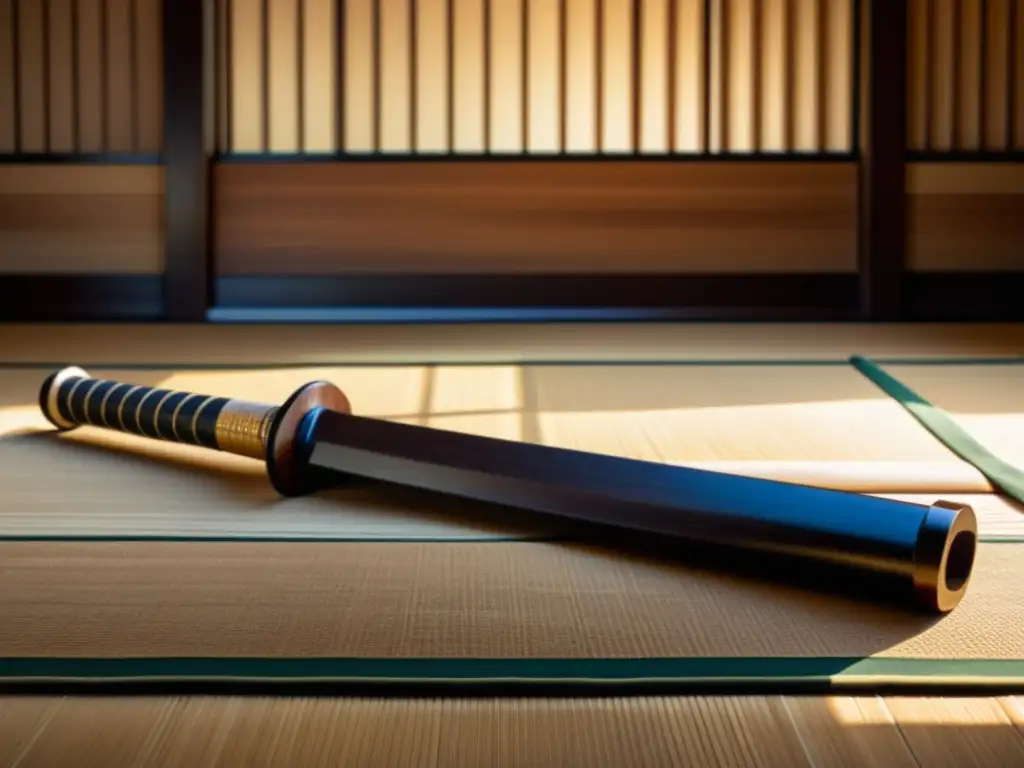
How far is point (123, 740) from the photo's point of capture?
867 mm

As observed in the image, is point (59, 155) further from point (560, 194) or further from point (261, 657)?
point (261, 657)

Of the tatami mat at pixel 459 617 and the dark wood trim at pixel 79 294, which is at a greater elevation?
the dark wood trim at pixel 79 294

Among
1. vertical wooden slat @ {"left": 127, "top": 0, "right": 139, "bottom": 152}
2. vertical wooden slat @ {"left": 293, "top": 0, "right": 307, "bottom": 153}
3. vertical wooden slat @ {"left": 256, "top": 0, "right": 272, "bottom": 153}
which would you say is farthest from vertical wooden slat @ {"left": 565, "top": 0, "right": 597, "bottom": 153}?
vertical wooden slat @ {"left": 127, "top": 0, "right": 139, "bottom": 152}

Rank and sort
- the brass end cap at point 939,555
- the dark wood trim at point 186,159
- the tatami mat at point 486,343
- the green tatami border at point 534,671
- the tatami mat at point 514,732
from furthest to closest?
the dark wood trim at point 186,159, the tatami mat at point 486,343, the brass end cap at point 939,555, the green tatami border at point 534,671, the tatami mat at point 514,732

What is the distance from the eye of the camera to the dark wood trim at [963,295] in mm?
3816

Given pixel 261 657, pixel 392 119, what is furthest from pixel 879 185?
pixel 261 657

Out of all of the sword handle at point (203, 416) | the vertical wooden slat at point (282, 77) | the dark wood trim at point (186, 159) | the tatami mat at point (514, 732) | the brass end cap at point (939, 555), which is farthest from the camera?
the vertical wooden slat at point (282, 77)

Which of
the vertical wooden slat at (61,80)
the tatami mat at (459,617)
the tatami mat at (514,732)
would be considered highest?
the vertical wooden slat at (61,80)

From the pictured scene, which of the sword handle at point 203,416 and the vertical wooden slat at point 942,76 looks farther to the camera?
the vertical wooden slat at point 942,76

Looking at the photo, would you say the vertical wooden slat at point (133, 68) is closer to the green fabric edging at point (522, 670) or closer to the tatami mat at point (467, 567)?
the tatami mat at point (467, 567)

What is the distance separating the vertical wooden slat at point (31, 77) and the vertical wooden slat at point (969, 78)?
3211mm

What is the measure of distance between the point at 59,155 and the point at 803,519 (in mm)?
3382

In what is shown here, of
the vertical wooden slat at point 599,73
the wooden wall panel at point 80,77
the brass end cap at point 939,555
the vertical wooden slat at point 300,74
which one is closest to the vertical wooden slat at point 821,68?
the vertical wooden slat at point 599,73

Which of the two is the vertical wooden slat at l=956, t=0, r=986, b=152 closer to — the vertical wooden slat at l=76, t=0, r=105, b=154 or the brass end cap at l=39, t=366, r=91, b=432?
the vertical wooden slat at l=76, t=0, r=105, b=154
